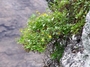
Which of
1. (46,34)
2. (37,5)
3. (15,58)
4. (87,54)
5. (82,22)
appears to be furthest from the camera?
(37,5)

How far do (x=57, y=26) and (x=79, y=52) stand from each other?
1.47 ft

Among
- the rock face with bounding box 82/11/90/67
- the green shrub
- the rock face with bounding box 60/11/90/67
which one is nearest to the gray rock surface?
the green shrub

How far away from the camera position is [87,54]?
2850mm

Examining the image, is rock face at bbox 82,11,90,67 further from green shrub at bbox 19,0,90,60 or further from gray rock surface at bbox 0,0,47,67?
gray rock surface at bbox 0,0,47,67

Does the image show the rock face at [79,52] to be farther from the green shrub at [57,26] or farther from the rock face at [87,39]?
the green shrub at [57,26]

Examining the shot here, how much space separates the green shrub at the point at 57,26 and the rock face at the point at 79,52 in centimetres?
16

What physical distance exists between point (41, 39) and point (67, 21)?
40cm

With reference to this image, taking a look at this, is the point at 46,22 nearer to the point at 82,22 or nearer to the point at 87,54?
the point at 82,22

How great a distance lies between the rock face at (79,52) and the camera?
9.26 ft

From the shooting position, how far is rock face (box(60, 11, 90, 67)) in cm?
282

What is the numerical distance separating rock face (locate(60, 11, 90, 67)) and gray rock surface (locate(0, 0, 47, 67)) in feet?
25.0

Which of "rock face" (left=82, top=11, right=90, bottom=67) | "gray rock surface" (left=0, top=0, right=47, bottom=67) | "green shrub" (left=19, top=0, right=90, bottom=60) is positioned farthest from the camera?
"gray rock surface" (left=0, top=0, right=47, bottom=67)

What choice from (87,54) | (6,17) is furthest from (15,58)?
(87,54)

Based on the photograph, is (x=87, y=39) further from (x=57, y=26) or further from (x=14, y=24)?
(x=14, y=24)
